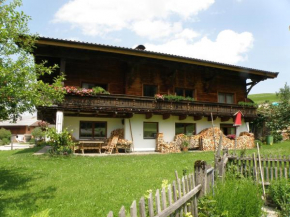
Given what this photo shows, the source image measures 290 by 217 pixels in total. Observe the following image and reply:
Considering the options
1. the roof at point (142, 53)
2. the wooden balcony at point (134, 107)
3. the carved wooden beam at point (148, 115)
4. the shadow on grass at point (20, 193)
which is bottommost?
the shadow on grass at point (20, 193)

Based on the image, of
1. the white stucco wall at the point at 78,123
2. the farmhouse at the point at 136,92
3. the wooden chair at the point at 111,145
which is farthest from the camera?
the white stucco wall at the point at 78,123

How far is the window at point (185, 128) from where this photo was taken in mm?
19909

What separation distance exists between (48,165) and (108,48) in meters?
8.76

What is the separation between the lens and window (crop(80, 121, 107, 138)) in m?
17.2

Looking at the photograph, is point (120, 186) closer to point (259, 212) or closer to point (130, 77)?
point (259, 212)

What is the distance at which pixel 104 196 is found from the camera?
595cm

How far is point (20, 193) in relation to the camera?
6.24 m

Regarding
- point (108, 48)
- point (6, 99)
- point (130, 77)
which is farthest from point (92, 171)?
point (130, 77)

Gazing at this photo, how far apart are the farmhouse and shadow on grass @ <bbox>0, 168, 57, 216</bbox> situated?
21.7 feet

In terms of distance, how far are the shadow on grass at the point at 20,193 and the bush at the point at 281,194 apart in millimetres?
5492

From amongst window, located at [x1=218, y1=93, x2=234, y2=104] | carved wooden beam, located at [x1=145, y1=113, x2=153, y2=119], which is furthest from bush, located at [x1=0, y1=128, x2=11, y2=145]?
window, located at [x1=218, y1=93, x2=234, y2=104]

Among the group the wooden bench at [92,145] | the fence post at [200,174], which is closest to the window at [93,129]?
the wooden bench at [92,145]

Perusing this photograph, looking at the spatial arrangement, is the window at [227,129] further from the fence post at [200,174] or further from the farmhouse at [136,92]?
the fence post at [200,174]

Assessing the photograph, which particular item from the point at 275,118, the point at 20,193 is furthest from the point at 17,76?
the point at 275,118
